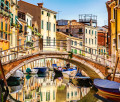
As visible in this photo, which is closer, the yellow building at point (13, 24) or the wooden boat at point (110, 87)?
the wooden boat at point (110, 87)

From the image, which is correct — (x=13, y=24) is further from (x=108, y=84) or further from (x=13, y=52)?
(x=108, y=84)

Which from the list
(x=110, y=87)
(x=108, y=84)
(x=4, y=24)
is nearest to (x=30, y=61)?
(x=108, y=84)

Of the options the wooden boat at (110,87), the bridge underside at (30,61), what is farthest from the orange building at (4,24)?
the wooden boat at (110,87)

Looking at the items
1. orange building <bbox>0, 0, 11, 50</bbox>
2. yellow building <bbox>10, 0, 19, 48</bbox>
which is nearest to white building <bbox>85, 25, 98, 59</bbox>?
yellow building <bbox>10, 0, 19, 48</bbox>

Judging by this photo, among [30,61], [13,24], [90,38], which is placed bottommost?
[30,61]

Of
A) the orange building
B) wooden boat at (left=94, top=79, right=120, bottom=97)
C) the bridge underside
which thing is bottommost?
wooden boat at (left=94, top=79, right=120, bottom=97)

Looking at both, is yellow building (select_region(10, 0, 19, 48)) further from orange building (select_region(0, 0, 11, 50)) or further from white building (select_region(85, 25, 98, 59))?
white building (select_region(85, 25, 98, 59))

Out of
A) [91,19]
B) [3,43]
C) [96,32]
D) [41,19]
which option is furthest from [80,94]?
[96,32]

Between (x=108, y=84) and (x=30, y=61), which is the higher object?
(x=30, y=61)

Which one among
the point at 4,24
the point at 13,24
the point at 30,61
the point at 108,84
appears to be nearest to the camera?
the point at 108,84

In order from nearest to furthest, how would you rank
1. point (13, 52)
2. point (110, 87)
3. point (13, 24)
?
point (110, 87) < point (13, 52) < point (13, 24)

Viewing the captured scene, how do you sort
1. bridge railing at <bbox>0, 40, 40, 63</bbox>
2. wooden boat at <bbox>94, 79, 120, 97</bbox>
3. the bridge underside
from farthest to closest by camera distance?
1. bridge railing at <bbox>0, 40, 40, 63</bbox>
2. the bridge underside
3. wooden boat at <bbox>94, 79, 120, 97</bbox>

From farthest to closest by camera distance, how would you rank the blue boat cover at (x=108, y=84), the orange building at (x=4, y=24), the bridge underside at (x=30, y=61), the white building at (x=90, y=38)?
the white building at (x=90, y=38), the orange building at (x=4, y=24), the bridge underside at (x=30, y=61), the blue boat cover at (x=108, y=84)

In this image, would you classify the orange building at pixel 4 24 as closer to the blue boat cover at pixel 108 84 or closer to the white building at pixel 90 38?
the blue boat cover at pixel 108 84
